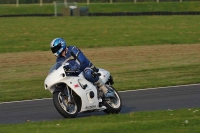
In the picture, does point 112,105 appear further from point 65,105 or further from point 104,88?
point 65,105

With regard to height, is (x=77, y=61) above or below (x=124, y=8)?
above

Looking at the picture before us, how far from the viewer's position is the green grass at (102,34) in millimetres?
26953

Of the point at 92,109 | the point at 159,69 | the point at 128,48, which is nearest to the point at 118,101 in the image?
the point at 92,109

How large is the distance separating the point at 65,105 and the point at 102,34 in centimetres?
2017

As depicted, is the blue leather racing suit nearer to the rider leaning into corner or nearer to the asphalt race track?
the rider leaning into corner

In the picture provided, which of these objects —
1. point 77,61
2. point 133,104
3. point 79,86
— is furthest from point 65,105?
point 133,104

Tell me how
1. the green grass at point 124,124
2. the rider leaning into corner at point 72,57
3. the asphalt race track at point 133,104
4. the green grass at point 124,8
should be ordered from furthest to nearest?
the green grass at point 124,8 → the asphalt race track at point 133,104 → the rider leaning into corner at point 72,57 → the green grass at point 124,124

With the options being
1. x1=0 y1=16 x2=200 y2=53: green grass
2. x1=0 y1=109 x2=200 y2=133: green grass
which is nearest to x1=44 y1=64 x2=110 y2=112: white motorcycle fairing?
x1=0 y1=109 x2=200 y2=133: green grass

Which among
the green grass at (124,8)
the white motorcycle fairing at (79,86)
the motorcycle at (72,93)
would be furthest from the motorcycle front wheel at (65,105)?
the green grass at (124,8)

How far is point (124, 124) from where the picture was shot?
30.4ft

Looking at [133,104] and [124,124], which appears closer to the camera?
[124,124]

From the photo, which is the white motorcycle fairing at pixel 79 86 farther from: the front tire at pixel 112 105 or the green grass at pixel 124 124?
the green grass at pixel 124 124

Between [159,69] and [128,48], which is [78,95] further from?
[128,48]

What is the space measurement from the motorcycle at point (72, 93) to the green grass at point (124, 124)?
259 mm
